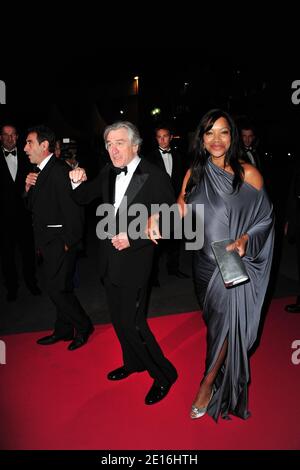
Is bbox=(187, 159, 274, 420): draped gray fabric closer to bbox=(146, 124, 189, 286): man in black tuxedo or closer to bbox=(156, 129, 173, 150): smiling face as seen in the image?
bbox=(146, 124, 189, 286): man in black tuxedo

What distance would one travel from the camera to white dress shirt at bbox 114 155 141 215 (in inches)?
86.4

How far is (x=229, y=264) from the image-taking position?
6.09ft

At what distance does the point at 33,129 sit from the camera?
9.41 ft

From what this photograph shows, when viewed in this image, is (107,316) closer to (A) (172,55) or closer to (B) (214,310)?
(B) (214,310)

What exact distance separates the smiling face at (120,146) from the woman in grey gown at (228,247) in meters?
0.37

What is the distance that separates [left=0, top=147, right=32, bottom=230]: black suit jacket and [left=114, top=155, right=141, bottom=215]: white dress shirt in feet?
7.19

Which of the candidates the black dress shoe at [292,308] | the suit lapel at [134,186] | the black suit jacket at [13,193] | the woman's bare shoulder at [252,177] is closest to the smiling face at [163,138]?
the black suit jacket at [13,193]

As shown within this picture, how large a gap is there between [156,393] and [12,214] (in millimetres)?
2614

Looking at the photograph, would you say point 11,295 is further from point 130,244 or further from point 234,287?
point 234,287

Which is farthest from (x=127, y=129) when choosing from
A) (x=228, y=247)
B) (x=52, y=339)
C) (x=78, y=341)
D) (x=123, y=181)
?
(x=52, y=339)

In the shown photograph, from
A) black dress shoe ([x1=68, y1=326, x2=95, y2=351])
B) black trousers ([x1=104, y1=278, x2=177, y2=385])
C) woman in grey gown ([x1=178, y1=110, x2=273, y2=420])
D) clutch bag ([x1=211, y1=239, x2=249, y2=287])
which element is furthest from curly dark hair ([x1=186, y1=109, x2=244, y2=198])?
black dress shoe ([x1=68, y1=326, x2=95, y2=351])

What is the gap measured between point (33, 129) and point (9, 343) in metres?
1.73

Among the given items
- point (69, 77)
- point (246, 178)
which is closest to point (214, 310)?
point (246, 178)

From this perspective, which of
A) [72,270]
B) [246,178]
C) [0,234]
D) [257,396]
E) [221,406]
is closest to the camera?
[246,178]
